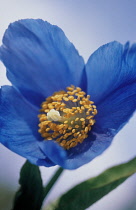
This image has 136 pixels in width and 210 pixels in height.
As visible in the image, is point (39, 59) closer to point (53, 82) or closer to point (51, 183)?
point (53, 82)

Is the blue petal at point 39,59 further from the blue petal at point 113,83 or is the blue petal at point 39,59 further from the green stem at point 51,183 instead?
the green stem at point 51,183

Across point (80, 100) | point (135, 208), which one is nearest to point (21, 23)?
point (80, 100)

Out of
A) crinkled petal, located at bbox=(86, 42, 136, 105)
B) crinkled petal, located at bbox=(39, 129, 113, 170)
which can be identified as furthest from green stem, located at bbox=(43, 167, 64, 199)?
crinkled petal, located at bbox=(86, 42, 136, 105)

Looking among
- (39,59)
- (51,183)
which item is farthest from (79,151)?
(39,59)

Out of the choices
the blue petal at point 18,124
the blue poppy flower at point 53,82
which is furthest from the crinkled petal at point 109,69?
the blue petal at point 18,124

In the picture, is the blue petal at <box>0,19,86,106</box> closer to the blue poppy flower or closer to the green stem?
the blue poppy flower

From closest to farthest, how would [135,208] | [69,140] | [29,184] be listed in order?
[29,184], [69,140], [135,208]

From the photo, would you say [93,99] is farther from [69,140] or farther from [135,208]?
[135,208]
